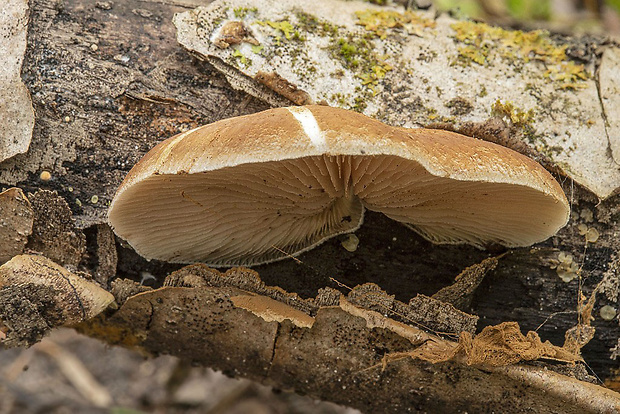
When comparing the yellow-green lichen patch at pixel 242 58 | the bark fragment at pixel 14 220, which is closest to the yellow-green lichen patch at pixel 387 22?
the yellow-green lichen patch at pixel 242 58

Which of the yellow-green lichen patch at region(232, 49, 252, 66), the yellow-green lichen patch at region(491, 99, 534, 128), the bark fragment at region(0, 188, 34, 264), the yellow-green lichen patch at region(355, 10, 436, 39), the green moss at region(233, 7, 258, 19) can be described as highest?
the yellow-green lichen patch at region(355, 10, 436, 39)

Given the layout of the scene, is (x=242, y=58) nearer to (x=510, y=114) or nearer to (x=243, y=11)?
(x=243, y=11)

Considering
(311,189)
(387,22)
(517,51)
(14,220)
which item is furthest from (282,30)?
(14,220)

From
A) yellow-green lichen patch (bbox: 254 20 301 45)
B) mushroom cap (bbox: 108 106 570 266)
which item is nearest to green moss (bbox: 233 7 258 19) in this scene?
yellow-green lichen patch (bbox: 254 20 301 45)

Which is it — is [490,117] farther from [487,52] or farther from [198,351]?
[198,351]

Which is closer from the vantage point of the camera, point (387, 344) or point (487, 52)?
point (387, 344)

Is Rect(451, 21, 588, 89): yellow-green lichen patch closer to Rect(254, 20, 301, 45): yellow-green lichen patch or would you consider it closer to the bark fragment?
Rect(254, 20, 301, 45): yellow-green lichen patch

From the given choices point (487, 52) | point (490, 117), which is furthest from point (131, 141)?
point (487, 52)
